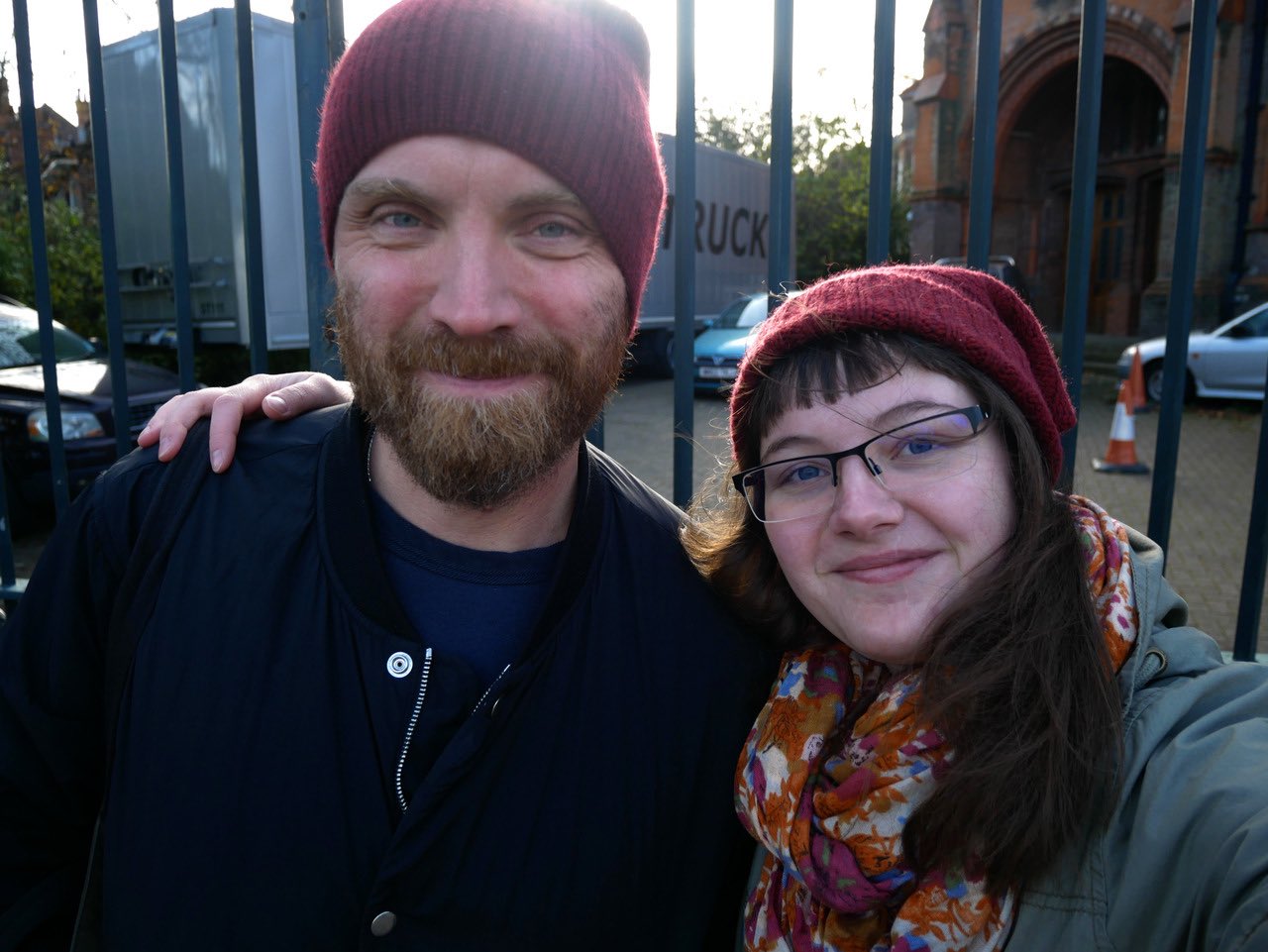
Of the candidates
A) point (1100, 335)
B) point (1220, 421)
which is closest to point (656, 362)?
point (1220, 421)

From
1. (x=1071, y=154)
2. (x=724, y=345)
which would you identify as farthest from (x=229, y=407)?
(x=1071, y=154)

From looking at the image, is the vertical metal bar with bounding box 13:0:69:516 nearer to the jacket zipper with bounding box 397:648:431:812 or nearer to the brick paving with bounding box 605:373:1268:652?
the jacket zipper with bounding box 397:648:431:812

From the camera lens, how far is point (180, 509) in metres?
1.57

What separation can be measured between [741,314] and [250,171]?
13723 millimetres

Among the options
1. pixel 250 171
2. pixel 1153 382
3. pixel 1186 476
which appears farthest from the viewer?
pixel 1153 382

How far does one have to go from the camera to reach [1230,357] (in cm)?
1220

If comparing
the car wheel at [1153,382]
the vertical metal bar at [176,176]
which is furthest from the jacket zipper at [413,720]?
the car wheel at [1153,382]

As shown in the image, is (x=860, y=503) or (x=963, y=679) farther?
(x=860, y=503)

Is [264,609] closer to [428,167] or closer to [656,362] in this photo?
[428,167]

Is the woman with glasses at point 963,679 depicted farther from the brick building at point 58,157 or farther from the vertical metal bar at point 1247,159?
the vertical metal bar at point 1247,159

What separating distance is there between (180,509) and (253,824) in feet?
1.75

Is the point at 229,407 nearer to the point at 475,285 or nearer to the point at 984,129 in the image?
the point at 475,285

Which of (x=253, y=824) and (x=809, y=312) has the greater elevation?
(x=809, y=312)

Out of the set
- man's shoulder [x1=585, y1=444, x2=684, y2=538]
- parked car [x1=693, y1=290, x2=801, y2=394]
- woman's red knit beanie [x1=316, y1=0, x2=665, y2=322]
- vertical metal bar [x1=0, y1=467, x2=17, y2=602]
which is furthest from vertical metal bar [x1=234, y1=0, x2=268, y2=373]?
parked car [x1=693, y1=290, x2=801, y2=394]
